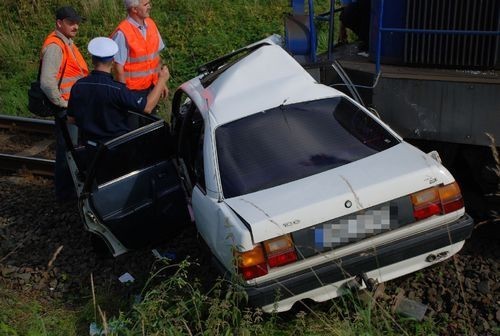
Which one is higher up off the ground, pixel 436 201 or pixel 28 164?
pixel 436 201

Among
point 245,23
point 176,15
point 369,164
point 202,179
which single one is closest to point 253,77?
point 202,179

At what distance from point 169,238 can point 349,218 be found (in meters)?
1.93

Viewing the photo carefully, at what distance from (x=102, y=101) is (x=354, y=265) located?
2561 millimetres

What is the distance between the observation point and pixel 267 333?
4297mm

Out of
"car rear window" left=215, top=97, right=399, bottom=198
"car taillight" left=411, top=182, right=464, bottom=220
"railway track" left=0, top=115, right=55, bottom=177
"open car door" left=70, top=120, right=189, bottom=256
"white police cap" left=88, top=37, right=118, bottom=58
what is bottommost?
"railway track" left=0, top=115, right=55, bottom=177

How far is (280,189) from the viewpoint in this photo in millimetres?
4441

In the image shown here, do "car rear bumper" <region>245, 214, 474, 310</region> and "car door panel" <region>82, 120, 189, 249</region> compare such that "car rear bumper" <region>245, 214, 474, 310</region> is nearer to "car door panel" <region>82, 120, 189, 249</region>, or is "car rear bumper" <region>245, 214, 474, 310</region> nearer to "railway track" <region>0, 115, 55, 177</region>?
"car door panel" <region>82, 120, 189, 249</region>

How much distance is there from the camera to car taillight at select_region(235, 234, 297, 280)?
13.5 ft

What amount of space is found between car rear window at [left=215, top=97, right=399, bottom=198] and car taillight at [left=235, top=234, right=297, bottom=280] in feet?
1.68

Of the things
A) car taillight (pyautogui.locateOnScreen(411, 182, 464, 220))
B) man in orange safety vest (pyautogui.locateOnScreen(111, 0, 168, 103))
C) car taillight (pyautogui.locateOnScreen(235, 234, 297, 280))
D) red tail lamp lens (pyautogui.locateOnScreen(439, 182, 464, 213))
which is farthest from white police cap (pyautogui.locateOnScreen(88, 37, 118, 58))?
red tail lamp lens (pyautogui.locateOnScreen(439, 182, 464, 213))

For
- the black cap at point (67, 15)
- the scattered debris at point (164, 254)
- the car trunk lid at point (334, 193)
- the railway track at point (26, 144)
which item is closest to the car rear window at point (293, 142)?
the car trunk lid at point (334, 193)

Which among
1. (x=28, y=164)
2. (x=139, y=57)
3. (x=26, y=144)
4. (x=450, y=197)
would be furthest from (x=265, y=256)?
(x=26, y=144)

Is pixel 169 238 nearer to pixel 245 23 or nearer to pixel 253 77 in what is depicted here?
pixel 253 77

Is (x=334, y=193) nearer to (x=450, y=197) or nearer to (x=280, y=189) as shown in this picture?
(x=280, y=189)
